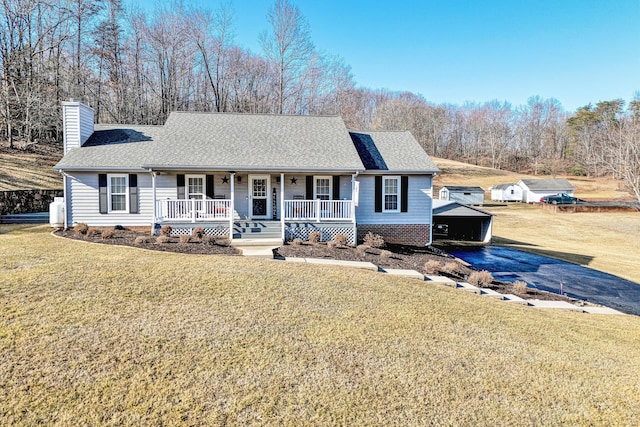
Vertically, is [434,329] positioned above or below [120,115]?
below

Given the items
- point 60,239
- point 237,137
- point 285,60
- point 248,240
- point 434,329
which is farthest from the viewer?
point 285,60

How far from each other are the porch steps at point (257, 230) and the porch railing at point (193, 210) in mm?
631

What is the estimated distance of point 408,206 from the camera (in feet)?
54.6

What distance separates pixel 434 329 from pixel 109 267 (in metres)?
7.47

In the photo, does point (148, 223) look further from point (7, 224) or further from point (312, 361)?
point (312, 361)

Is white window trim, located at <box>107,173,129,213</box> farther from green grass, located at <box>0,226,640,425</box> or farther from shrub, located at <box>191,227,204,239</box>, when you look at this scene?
green grass, located at <box>0,226,640,425</box>

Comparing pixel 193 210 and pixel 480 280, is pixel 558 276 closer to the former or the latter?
pixel 480 280

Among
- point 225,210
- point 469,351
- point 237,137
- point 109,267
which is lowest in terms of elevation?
point 469,351

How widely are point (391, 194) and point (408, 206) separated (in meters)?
0.97

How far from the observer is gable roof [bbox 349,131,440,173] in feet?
53.7

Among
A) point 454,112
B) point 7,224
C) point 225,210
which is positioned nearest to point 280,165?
point 225,210

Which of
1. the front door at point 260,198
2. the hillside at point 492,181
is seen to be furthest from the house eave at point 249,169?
the hillside at point 492,181

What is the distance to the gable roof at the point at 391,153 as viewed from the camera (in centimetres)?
1638

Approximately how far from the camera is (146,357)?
16.1 feet
